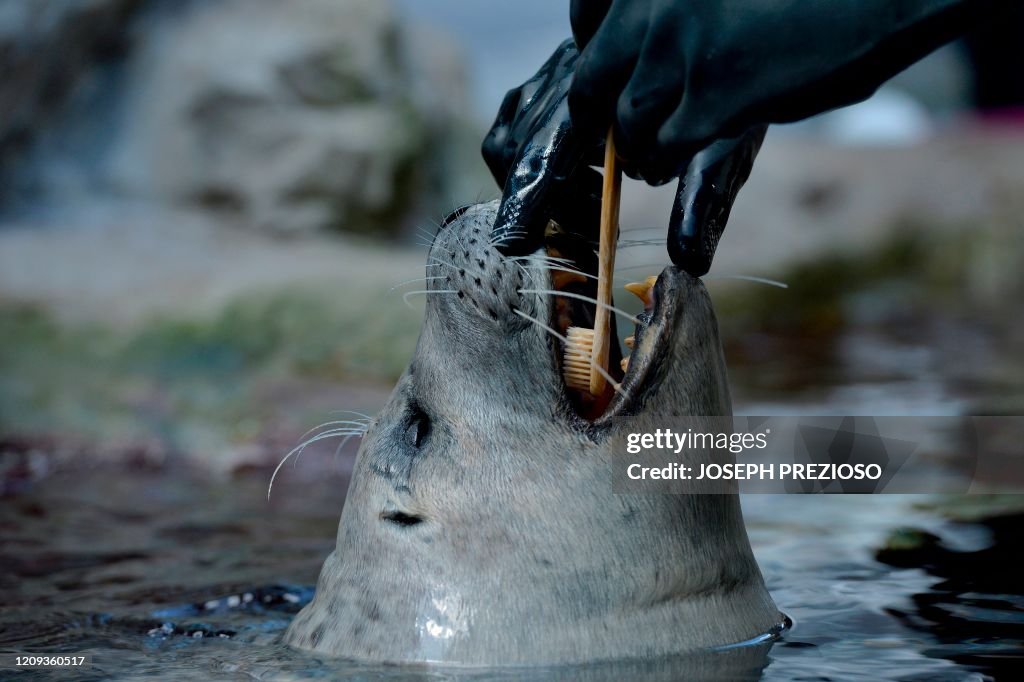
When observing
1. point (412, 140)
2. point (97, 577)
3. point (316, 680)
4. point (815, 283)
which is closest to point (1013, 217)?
point (815, 283)

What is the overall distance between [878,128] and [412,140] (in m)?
10.2

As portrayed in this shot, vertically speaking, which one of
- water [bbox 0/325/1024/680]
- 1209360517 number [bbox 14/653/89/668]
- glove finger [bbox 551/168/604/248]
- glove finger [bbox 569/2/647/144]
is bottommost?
1209360517 number [bbox 14/653/89/668]

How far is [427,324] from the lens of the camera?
10.9ft

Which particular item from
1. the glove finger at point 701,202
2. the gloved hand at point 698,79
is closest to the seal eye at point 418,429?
the gloved hand at point 698,79

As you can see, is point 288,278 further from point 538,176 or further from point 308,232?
point 538,176

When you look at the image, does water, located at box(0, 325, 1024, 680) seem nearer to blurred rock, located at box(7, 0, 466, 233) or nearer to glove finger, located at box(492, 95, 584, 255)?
glove finger, located at box(492, 95, 584, 255)

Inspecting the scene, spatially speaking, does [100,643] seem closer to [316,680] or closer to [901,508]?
[316,680]

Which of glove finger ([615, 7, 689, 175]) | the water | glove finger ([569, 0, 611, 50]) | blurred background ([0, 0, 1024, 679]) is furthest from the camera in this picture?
blurred background ([0, 0, 1024, 679])

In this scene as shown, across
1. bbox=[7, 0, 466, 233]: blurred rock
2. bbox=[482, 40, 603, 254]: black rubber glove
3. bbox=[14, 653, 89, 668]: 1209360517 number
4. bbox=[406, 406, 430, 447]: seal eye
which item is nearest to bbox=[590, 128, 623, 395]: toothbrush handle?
bbox=[482, 40, 603, 254]: black rubber glove

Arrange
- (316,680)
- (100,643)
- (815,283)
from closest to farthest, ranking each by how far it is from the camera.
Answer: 1. (316,680)
2. (100,643)
3. (815,283)

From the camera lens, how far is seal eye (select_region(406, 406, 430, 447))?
3.23 metres

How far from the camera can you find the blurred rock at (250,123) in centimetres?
1035

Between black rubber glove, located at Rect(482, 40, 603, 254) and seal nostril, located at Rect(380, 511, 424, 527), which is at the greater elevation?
black rubber glove, located at Rect(482, 40, 603, 254)

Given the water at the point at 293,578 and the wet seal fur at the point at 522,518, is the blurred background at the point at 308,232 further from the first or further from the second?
the wet seal fur at the point at 522,518
